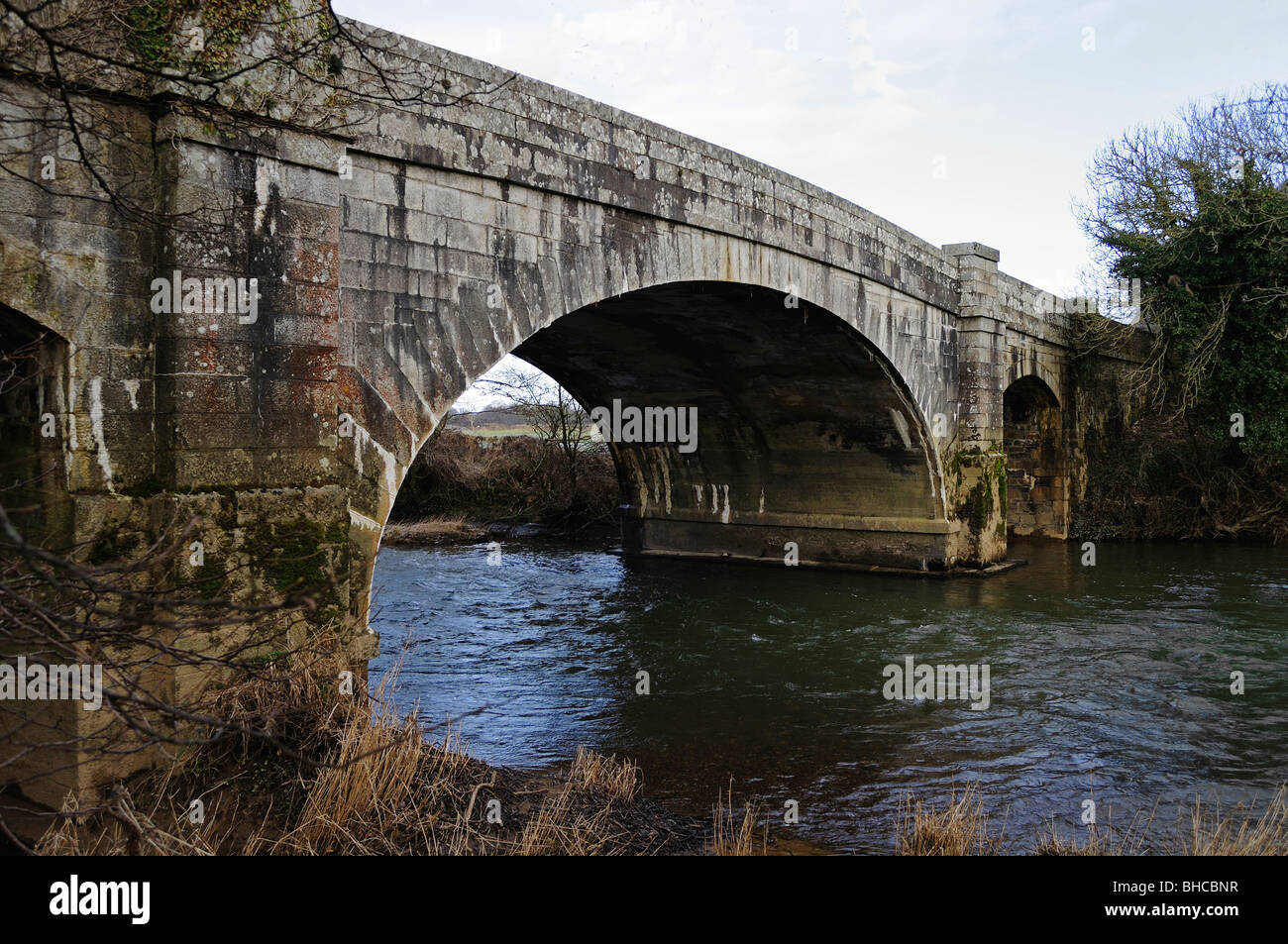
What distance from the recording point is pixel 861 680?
8.07 m

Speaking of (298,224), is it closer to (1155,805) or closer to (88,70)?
(88,70)

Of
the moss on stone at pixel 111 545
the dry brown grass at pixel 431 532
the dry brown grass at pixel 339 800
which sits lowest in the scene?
the dry brown grass at pixel 339 800

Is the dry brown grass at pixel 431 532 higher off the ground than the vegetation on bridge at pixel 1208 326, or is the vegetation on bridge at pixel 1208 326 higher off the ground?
the vegetation on bridge at pixel 1208 326

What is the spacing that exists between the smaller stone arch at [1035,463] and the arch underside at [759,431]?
Answer: 16.0 ft

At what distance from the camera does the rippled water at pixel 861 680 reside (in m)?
A: 5.72

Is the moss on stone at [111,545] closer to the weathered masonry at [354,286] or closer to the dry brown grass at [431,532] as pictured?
the weathered masonry at [354,286]

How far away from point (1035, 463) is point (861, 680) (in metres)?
11.1

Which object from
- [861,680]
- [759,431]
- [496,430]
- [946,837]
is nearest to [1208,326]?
[759,431]

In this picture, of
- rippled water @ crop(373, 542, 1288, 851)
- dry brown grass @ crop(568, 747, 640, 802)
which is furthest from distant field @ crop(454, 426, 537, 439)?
dry brown grass @ crop(568, 747, 640, 802)

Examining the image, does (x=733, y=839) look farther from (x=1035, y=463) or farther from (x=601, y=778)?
(x=1035, y=463)

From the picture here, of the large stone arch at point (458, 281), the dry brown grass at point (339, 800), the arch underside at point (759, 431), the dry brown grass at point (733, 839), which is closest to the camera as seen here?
the dry brown grass at point (339, 800)

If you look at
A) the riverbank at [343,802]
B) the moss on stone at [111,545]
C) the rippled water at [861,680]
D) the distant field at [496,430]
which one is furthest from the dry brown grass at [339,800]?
the distant field at [496,430]

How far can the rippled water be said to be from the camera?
18.8 feet
